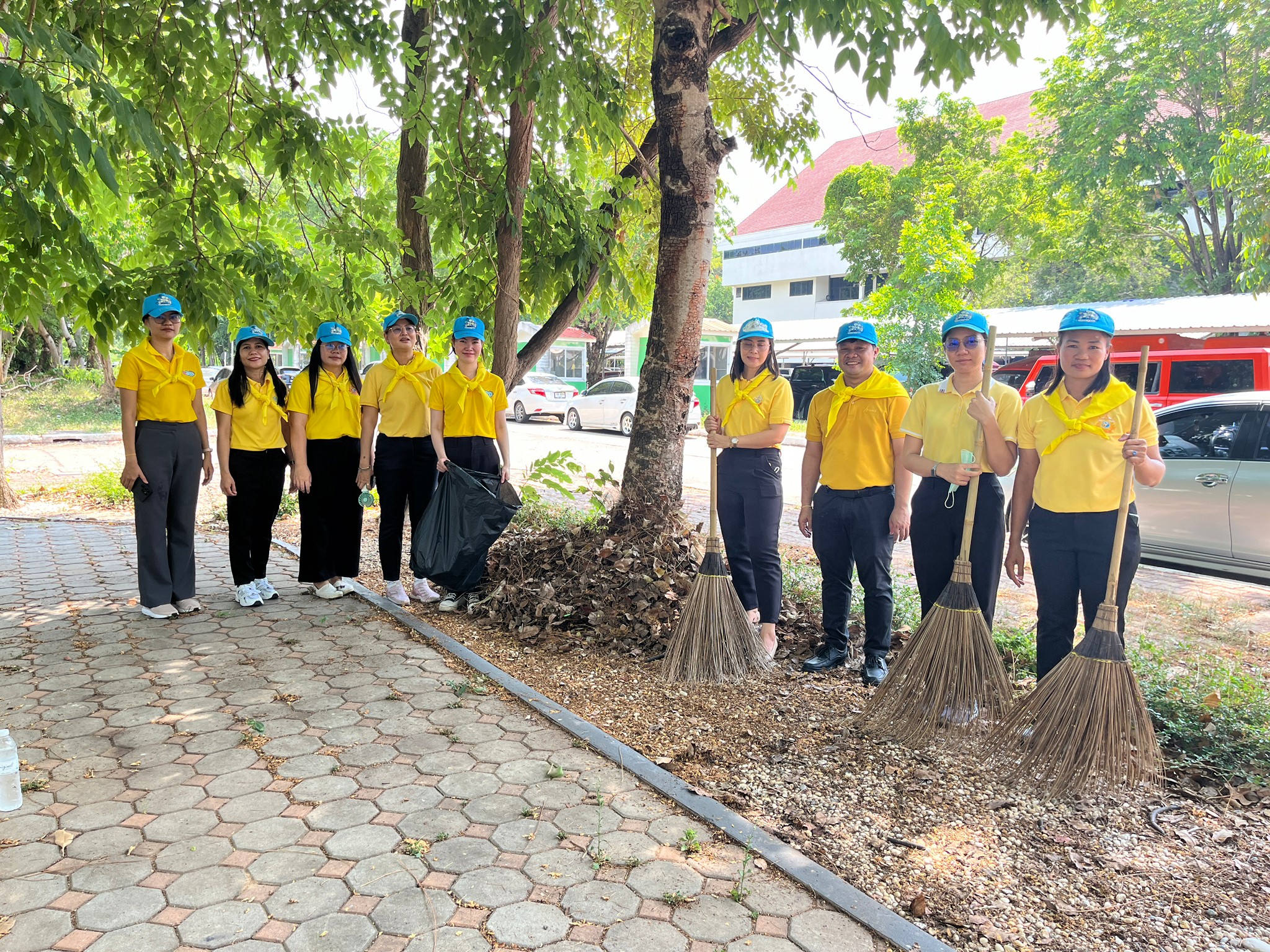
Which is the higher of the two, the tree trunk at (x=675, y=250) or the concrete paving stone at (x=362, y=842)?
the tree trunk at (x=675, y=250)

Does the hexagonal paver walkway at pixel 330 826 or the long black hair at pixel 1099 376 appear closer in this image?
the hexagonal paver walkway at pixel 330 826

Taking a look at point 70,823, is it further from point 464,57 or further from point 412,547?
point 464,57

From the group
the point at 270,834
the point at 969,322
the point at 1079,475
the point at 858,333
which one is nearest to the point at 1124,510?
the point at 1079,475

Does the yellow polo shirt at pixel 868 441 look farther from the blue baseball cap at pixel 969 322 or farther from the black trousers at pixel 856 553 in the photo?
the blue baseball cap at pixel 969 322

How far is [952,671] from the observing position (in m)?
3.64

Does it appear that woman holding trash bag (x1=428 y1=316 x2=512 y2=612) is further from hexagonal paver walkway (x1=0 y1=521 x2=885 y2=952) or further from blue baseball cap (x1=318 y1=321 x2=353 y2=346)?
hexagonal paver walkway (x1=0 y1=521 x2=885 y2=952)

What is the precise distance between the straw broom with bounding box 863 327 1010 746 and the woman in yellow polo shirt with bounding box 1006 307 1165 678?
0.26m

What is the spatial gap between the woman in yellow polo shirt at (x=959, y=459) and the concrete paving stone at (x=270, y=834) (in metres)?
2.89

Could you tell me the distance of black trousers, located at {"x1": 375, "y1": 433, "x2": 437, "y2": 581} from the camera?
18.6 feet

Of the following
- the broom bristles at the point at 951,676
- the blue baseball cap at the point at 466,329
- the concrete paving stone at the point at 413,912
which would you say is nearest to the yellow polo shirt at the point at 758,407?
the broom bristles at the point at 951,676

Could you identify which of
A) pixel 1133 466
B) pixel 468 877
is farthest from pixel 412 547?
pixel 1133 466

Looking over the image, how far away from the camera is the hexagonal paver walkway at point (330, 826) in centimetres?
242

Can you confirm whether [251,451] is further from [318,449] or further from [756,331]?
[756,331]

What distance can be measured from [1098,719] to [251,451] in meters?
4.82
